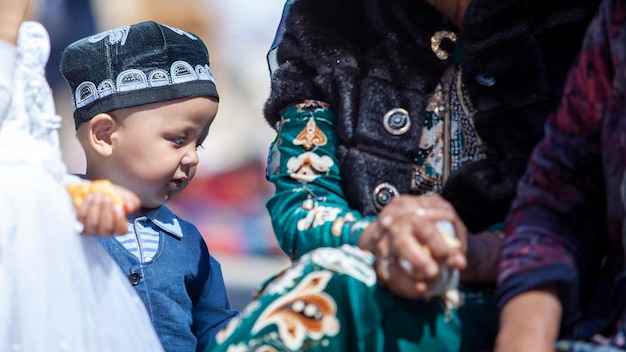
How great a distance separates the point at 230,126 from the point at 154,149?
396cm

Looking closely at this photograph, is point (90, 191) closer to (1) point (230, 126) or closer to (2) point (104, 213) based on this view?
(2) point (104, 213)

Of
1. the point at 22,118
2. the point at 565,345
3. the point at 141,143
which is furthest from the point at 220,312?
the point at 565,345

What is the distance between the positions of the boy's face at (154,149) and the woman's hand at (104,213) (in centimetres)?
76

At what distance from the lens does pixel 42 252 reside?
2.18 m

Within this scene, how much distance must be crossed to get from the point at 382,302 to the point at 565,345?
33 cm

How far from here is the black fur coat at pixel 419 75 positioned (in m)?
2.37

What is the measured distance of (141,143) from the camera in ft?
9.89

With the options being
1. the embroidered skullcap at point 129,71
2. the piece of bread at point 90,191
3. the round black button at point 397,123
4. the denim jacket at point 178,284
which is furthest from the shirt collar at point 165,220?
the round black button at point 397,123

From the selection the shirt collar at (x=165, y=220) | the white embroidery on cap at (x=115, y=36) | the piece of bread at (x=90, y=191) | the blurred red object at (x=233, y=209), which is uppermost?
the white embroidery on cap at (x=115, y=36)

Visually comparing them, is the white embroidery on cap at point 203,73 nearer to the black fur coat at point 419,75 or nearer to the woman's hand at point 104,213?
the black fur coat at point 419,75

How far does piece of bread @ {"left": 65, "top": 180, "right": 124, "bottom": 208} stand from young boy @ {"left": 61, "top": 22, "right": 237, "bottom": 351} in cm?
69

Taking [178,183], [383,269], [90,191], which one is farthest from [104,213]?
[178,183]

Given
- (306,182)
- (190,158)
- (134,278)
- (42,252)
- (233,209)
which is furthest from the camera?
(233,209)

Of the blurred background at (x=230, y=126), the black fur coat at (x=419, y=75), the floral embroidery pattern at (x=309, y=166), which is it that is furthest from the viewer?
the blurred background at (x=230, y=126)
